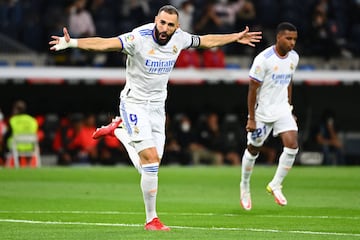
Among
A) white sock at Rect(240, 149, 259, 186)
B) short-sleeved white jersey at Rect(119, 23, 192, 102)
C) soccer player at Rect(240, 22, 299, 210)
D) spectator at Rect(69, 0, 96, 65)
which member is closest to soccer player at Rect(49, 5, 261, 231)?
short-sleeved white jersey at Rect(119, 23, 192, 102)

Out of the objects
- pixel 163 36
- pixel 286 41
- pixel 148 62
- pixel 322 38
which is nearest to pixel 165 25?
pixel 163 36

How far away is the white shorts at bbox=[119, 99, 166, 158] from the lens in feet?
41.2

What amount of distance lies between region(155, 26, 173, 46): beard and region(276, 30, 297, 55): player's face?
3642 millimetres

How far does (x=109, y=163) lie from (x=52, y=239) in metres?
19.6

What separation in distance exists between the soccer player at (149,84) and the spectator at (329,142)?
61.3ft

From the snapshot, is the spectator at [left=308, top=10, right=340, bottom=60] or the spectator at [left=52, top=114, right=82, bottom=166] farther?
the spectator at [left=308, top=10, right=340, bottom=60]

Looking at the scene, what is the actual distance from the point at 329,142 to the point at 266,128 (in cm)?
1551

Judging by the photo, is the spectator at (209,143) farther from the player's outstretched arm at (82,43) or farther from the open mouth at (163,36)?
the player's outstretched arm at (82,43)

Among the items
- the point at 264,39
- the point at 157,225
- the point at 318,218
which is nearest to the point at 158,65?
the point at 157,225

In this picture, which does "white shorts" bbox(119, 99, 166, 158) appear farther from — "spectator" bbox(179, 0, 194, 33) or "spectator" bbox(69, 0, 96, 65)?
"spectator" bbox(179, 0, 194, 33)

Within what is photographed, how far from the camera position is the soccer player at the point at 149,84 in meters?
12.4

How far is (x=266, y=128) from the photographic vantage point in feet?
53.1

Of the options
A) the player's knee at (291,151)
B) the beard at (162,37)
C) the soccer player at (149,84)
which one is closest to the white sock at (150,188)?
the soccer player at (149,84)

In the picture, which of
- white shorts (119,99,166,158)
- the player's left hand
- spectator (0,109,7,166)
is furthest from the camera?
spectator (0,109,7,166)
